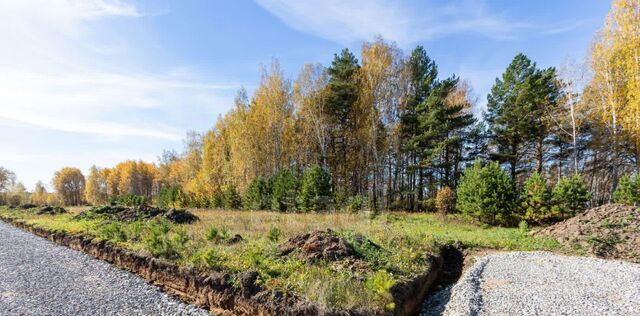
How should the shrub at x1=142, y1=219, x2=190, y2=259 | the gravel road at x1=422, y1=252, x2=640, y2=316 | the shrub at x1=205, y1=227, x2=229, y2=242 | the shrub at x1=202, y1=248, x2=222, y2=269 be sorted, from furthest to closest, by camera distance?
the shrub at x1=205, y1=227, x2=229, y2=242, the shrub at x1=142, y1=219, x2=190, y2=259, the shrub at x1=202, y1=248, x2=222, y2=269, the gravel road at x1=422, y1=252, x2=640, y2=316

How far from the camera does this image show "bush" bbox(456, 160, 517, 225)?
14891mm

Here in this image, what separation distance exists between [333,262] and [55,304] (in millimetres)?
5384

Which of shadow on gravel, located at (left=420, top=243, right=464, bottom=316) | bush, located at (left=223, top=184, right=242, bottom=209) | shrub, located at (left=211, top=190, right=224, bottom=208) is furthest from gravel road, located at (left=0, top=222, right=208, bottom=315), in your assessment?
shrub, located at (left=211, top=190, right=224, bottom=208)

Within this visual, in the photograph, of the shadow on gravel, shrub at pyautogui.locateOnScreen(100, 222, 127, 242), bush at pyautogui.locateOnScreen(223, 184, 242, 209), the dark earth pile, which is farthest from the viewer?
bush at pyautogui.locateOnScreen(223, 184, 242, 209)

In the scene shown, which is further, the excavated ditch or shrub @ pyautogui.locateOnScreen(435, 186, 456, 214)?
shrub @ pyautogui.locateOnScreen(435, 186, 456, 214)

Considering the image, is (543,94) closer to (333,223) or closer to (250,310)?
(333,223)

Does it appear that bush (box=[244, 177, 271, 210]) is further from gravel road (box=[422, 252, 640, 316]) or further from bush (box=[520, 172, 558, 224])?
gravel road (box=[422, 252, 640, 316])

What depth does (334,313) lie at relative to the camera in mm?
4625

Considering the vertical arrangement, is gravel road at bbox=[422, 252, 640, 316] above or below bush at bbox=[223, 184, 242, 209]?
below

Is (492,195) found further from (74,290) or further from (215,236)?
(74,290)

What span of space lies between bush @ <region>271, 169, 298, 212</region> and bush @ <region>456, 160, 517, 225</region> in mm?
10361

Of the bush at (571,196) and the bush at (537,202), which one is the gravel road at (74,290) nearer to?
the bush at (537,202)

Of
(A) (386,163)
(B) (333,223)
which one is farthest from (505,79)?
(B) (333,223)

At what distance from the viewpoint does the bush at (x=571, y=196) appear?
14258 mm
